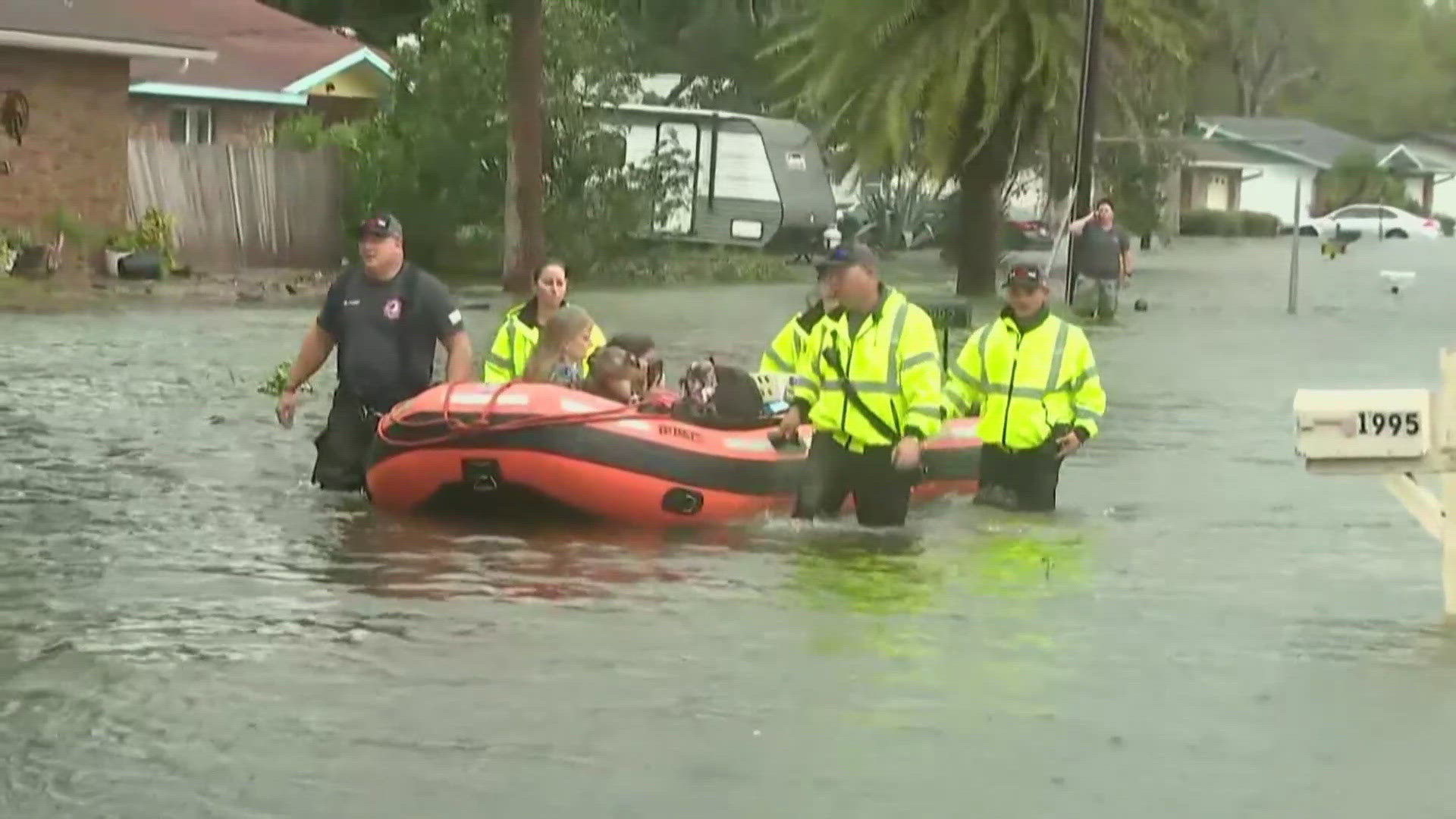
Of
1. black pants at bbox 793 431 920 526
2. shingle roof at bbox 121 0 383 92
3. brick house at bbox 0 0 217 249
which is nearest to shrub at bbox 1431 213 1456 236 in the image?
shingle roof at bbox 121 0 383 92

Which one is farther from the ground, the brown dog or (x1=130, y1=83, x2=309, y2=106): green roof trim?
(x1=130, y1=83, x2=309, y2=106): green roof trim

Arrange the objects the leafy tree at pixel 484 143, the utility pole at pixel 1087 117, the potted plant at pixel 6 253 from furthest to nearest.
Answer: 1. the leafy tree at pixel 484 143
2. the utility pole at pixel 1087 117
3. the potted plant at pixel 6 253

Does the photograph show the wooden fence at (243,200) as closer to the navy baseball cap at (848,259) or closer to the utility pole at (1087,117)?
the utility pole at (1087,117)

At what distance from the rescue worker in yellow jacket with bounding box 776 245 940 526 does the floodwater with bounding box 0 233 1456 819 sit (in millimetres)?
383

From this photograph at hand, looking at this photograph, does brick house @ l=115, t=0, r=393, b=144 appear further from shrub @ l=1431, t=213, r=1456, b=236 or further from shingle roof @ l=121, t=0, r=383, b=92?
shrub @ l=1431, t=213, r=1456, b=236

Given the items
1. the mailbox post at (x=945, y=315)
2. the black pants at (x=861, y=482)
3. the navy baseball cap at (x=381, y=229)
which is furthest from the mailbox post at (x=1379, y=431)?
the mailbox post at (x=945, y=315)

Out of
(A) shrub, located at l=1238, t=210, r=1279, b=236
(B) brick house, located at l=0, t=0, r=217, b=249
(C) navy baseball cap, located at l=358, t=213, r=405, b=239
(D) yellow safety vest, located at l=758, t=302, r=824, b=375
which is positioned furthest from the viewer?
(A) shrub, located at l=1238, t=210, r=1279, b=236

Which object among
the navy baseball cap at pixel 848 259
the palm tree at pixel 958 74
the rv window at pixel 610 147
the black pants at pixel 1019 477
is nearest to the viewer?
the navy baseball cap at pixel 848 259

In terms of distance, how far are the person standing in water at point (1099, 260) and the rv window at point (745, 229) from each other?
14.5 m

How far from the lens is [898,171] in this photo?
41.1 meters

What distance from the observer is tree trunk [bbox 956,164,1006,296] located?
40219 millimetres

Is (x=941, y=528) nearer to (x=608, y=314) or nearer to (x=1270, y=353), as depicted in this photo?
(x=1270, y=353)

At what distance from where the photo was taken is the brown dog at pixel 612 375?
1430 cm

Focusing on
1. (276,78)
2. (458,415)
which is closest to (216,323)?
(458,415)
